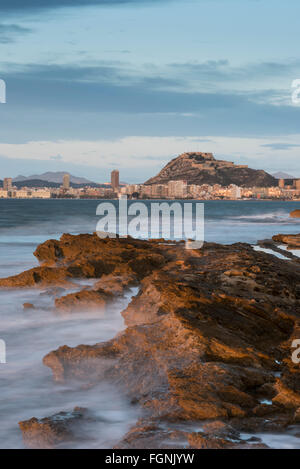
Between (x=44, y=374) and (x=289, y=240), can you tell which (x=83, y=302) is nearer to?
(x=44, y=374)

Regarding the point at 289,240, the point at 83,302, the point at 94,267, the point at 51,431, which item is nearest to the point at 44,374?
the point at 51,431

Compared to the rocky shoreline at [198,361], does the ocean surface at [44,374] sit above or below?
below

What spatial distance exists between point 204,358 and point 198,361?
0.10m

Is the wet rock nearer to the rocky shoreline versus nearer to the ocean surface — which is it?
the rocky shoreline

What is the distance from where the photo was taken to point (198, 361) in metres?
4.42

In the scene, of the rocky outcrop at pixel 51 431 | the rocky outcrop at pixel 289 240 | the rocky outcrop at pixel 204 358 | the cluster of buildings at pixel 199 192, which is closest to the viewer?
the rocky outcrop at pixel 51 431

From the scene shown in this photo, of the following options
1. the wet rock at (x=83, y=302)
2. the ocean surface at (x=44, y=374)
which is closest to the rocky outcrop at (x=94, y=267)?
the ocean surface at (x=44, y=374)

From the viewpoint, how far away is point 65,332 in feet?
21.5

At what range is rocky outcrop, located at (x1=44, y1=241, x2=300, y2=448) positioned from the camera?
12.4 feet

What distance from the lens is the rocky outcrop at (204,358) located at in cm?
378

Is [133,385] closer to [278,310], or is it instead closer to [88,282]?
[278,310]

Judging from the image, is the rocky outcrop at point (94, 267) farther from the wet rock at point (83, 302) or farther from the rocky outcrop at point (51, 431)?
the rocky outcrop at point (51, 431)

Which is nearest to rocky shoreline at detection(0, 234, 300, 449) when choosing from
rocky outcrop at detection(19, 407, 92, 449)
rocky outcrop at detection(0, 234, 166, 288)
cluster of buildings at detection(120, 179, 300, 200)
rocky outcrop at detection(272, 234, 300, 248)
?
rocky outcrop at detection(19, 407, 92, 449)
